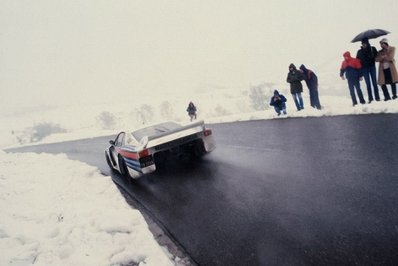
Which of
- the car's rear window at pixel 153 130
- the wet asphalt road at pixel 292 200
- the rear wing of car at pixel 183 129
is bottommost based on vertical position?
the wet asphalt road at pixel 292 200

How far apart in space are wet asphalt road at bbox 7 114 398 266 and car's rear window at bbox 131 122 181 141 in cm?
102

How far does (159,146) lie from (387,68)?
7.53 metres

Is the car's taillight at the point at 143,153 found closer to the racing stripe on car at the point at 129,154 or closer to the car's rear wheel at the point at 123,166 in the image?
the racing stripe on car at the point at 129,154

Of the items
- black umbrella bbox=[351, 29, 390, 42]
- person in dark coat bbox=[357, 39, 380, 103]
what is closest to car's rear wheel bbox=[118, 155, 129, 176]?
person in dark coat bbox=[357, 39, 380, 103]

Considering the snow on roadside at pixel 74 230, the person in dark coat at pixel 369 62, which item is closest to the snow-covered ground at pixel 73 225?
the snow on roadside at pixel 74 230

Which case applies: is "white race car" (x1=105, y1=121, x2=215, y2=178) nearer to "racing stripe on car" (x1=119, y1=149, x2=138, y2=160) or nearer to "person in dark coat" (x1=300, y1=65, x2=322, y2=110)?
"racing stripe on car" (x1=119, y1=149, x2=138, y2=160)

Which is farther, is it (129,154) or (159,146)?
(129,154)

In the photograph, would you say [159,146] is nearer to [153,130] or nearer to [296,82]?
[153,130]

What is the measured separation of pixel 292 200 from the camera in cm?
405

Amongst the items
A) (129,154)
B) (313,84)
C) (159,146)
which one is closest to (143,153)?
(159,146)

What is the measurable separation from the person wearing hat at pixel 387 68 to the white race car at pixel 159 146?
19.5 feet

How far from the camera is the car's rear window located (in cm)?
726

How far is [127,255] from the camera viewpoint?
3.41 m

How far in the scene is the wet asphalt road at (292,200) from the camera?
290 cm
